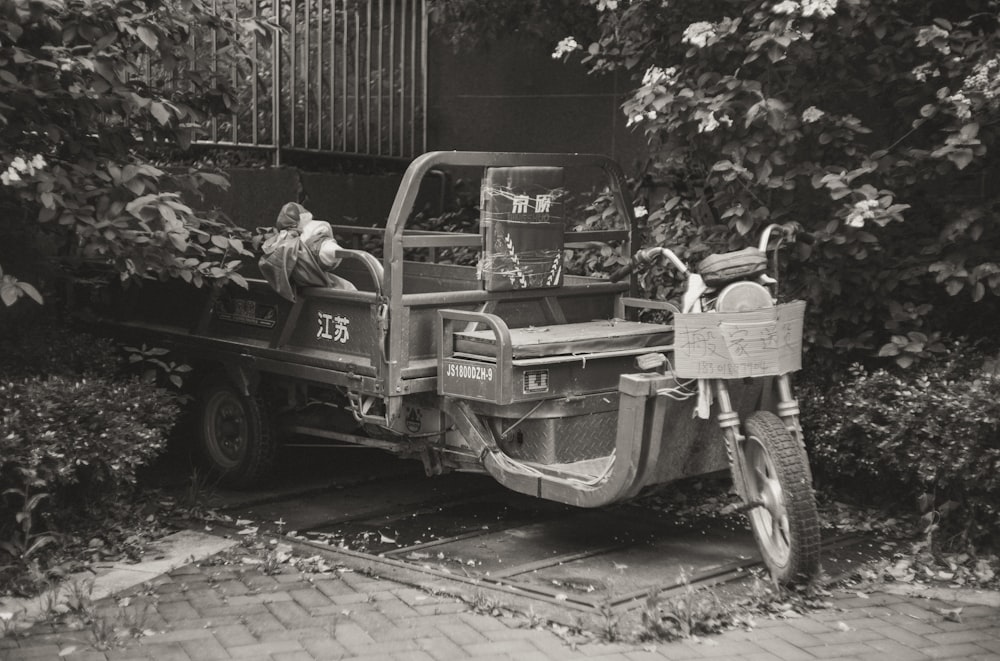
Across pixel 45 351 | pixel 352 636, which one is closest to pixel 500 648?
pixel 352 636

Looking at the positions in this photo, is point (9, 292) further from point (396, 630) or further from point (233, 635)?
point (396, 630)

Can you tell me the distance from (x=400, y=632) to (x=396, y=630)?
3 cm

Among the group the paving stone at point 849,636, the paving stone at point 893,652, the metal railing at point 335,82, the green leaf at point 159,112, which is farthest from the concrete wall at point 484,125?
the paving stone at point 893,652

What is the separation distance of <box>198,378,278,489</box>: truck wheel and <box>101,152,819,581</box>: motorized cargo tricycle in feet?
0.04

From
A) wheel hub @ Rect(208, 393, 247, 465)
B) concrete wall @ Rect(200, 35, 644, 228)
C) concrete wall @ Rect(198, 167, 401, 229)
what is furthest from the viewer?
concrete wall @ Rect(200, 35, 644, 228)

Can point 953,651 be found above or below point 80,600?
below

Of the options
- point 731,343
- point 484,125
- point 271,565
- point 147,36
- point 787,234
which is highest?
point 484,125

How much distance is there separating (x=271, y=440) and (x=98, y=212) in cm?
193

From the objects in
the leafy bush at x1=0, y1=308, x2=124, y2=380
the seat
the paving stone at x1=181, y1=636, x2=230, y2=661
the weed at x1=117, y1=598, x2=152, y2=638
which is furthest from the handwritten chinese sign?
the leafy bush at x1=0, y1=308, x2=124, y2=380

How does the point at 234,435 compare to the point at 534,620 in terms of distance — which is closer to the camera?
the point at 534,620

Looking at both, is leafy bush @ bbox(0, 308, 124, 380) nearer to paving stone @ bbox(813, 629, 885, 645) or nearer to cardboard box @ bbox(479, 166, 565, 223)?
cardboard box @ bbox(479, 166, 565, 223)

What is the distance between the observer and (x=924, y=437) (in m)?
5.96

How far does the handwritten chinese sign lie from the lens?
5.25m

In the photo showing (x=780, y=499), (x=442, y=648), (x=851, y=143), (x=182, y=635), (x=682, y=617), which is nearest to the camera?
(x=442, y=648)
